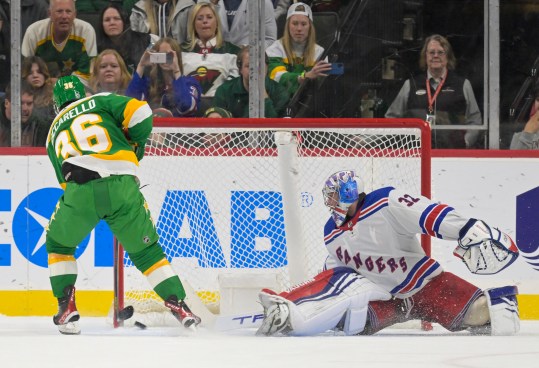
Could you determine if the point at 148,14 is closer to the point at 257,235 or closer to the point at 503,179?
the point at 257,235

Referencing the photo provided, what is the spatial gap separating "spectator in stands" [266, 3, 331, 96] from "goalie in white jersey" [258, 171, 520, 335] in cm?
152

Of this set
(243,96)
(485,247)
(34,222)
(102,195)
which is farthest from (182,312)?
(243,96)

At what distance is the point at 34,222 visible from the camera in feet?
22.0

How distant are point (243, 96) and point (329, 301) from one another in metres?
1.86

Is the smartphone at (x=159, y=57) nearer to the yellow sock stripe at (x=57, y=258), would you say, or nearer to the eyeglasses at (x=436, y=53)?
the eyeglasses at (x=436, y=53)

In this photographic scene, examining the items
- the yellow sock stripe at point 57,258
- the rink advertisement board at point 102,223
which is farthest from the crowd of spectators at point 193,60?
the yellow sock stripe at point 57,258

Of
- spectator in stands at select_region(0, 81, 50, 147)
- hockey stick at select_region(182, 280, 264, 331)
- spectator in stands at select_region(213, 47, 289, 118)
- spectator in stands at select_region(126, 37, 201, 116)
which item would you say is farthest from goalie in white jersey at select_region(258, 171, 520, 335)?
spectator in stands at select_region(0, 81, 50, 147)

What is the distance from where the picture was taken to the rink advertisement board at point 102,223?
665 centimetres

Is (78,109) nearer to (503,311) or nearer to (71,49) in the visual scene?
(71,49)

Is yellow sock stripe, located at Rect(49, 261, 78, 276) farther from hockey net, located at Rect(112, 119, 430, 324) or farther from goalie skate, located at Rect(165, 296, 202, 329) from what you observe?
hockey net, located at Rect(112, 119, 430, 324)

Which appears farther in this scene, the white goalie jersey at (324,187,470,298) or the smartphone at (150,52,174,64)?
the smartphone at (150,52,174,64)

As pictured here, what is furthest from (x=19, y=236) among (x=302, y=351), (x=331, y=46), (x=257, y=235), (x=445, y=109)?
(x=302, y=351)

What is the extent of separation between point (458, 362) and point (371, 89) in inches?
125

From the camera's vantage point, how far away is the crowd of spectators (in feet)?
22.5
